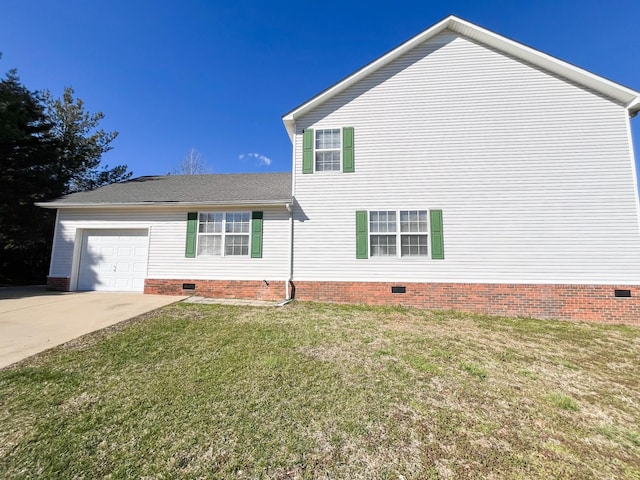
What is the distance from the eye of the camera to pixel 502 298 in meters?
7.99

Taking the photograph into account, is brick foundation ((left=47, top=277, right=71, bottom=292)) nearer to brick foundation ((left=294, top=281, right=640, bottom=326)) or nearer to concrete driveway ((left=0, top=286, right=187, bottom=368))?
concrete driveway ((left=0, top=286, right=187, bottom=368))

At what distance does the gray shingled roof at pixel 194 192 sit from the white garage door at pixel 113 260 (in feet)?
3.78

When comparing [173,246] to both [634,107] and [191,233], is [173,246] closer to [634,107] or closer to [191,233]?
[191,233]

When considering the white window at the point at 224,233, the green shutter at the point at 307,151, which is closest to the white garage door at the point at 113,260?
the white window at the point at 224,233

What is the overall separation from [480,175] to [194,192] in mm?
9535

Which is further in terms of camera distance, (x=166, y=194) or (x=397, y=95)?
(x=166, y=194)

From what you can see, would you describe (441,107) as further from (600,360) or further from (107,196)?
(107,196)

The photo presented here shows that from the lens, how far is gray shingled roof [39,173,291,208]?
9.23 m

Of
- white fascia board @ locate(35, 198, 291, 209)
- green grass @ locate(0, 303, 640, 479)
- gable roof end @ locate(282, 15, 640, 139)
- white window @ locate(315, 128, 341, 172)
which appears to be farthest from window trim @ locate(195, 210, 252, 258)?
green grass @ locate(0, 303, 640, 479)

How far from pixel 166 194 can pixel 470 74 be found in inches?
432

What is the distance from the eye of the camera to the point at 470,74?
29.4 ft

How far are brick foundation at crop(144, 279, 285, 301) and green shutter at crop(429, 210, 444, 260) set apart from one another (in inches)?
185

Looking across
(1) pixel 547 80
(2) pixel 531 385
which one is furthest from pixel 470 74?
(2) pixel 531 385

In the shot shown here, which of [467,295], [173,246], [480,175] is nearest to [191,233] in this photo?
[173,246]
